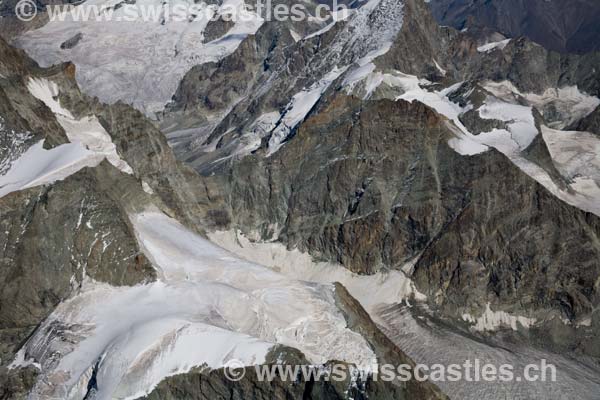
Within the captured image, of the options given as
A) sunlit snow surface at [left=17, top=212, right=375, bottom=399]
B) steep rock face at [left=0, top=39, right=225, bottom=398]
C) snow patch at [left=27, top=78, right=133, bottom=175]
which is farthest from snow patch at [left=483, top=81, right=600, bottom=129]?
sunlit snow surface at [left=17, top=212, right=375, bottom=399]

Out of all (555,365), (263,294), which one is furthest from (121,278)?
(555,365)

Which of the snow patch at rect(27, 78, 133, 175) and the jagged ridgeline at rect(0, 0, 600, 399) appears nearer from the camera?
the jagged ridgeline at rect(0, 0, 600, 399)

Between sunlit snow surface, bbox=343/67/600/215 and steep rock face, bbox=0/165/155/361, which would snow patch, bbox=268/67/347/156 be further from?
steep rock face, bbox=0/165/155/361

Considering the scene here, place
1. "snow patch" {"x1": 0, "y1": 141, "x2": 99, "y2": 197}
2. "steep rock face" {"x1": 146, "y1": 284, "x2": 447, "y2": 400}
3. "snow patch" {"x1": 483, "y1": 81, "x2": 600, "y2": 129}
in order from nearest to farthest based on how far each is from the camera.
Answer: "steep rock face" {"x1": 146, "y1": 284, "x2": 447, "y2": 400} → "snow patch" {"x1": 0, "y1": 141, "x2": 99, "y2": 197} → "snow patch" {"x1": 483, "y1": 81, "x2": 600, "y2": 129}

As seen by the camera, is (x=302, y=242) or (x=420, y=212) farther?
(x=302, y=242)

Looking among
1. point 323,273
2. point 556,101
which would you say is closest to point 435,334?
point 323,273

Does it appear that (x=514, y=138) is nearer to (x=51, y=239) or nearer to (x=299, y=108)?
(x=299, y=108)

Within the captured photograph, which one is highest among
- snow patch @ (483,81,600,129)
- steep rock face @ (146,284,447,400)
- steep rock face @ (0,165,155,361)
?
steep rock face @ (0,165,155,361)

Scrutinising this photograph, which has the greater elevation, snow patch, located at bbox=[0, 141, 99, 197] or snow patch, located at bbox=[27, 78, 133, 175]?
snow patch, located at bbox=[0, 141, 99, 197]
